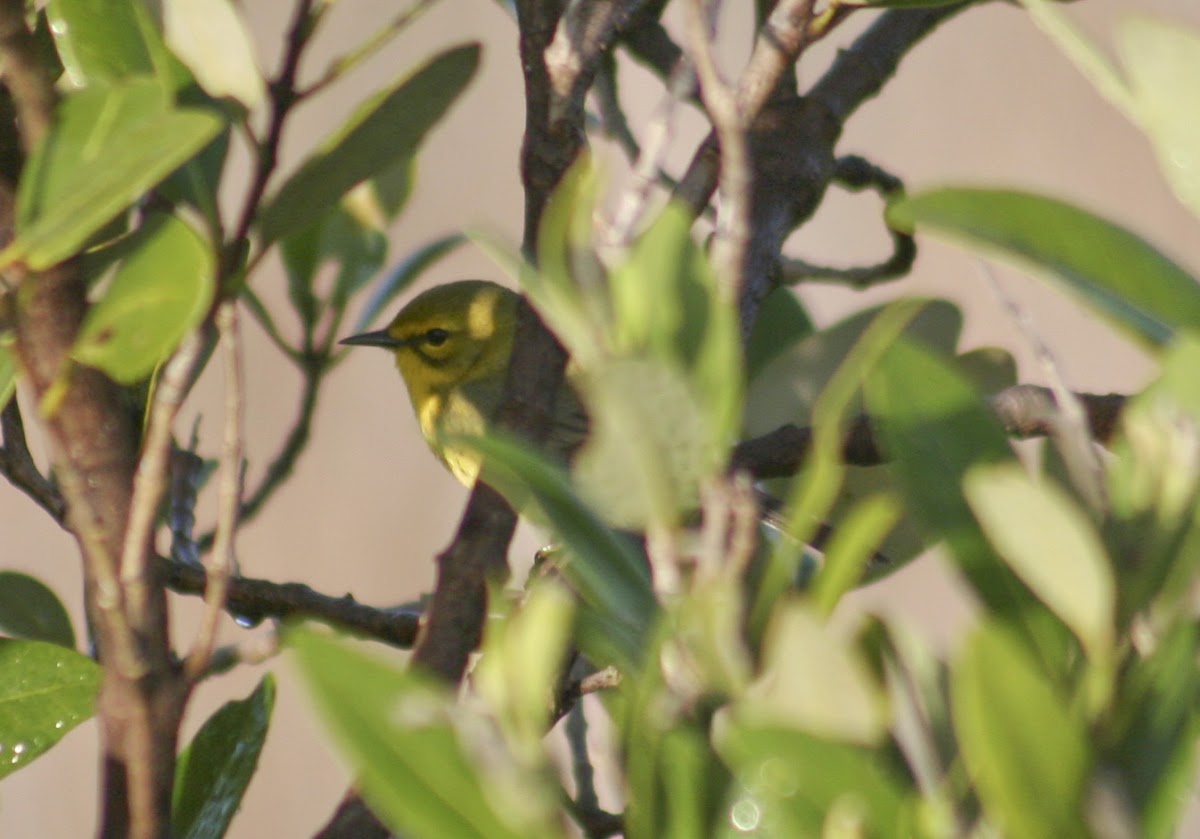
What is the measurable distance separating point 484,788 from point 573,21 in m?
0.46

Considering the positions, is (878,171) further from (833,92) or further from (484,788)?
(484,788)

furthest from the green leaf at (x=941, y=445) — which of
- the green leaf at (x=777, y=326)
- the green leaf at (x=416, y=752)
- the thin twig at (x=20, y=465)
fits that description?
the green leaf at (x=777, y=326)

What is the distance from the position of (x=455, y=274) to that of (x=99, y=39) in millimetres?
2709

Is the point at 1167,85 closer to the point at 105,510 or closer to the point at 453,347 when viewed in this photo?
the point at 105,510

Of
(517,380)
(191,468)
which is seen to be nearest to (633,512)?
(517,380)

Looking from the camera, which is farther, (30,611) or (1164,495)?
(30,611)

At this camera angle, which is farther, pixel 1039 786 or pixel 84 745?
pixel 84 745

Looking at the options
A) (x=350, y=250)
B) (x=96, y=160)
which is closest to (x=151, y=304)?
(x=96, y=160)

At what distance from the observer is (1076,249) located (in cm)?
43

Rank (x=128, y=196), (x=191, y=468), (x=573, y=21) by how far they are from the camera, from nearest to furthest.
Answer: (x=128, y=196), (x=573, y=21), (x=191, y=468)


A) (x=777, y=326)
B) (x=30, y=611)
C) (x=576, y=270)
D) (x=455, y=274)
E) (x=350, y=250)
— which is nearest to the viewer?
(x=576, y=270)

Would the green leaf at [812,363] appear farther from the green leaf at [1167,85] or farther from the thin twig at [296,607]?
the green leaf at [1167,85]

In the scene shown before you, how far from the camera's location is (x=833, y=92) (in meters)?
1.21

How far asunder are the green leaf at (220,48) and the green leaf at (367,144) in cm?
4
